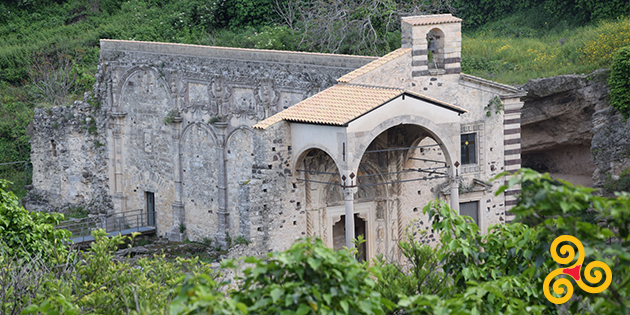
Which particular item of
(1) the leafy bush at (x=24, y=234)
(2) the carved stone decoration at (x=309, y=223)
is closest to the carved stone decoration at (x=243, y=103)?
(2) the carved stone decoration at (x=309, y=223)

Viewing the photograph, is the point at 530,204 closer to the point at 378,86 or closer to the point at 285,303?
the point at 285,303

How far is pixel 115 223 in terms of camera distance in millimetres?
29172

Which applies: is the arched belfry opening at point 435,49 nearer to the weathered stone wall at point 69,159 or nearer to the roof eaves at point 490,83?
the roof eaves at point 490,83

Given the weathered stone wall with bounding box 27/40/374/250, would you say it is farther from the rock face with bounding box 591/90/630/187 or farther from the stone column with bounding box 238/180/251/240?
the rock face with bounding box 591/90/630/187

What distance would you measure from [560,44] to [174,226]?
16.5 metres

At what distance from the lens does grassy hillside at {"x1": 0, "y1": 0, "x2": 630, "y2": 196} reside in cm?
2861

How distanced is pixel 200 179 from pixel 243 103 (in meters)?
3.30

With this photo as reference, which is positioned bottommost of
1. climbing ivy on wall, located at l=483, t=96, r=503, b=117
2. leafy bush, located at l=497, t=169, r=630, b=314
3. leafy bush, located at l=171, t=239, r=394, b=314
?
leafy bush, located at l=171, t=239, r=394, b=314

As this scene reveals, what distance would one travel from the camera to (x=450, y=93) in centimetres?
2127

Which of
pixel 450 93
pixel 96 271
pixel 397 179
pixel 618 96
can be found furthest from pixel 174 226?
pixel 618 96

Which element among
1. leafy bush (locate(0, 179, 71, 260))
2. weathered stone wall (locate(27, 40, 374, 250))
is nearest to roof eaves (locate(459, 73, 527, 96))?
weathered stone wall (locate(27, 40, 374, 250))

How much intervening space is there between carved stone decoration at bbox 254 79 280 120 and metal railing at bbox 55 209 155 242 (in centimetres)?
702

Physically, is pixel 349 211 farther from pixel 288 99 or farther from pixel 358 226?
pixel 288 99

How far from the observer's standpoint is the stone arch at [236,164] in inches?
974
